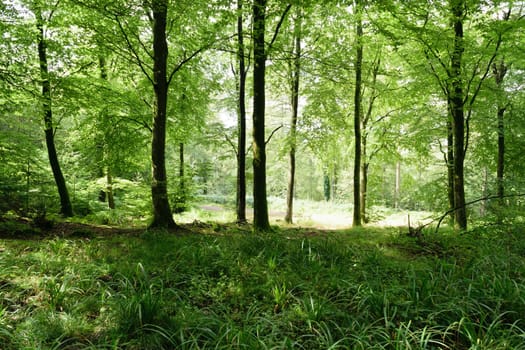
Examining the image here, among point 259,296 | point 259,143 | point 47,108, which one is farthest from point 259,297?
point 47,108

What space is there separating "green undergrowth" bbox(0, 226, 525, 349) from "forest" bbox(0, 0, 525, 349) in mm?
27

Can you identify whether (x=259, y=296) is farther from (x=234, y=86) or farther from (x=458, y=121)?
(x=234, y=86)

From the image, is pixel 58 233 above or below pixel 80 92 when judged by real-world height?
below

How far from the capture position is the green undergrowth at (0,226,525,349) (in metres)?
2.45

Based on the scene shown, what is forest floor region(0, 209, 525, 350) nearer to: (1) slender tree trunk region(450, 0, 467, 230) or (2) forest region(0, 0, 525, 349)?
(2) forest region(0, 0, 525, 349)

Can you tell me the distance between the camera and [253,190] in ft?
25.8

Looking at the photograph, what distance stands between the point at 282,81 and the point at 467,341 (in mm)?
11401

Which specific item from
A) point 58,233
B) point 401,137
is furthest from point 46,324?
point 401,137

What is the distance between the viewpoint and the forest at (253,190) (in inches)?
106

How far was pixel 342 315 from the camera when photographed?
2.76 meters

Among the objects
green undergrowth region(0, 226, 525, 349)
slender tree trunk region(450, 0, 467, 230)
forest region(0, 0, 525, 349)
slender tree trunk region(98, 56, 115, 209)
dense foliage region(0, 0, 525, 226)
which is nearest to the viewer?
green undergrowth region(0, 226, 525, 349)

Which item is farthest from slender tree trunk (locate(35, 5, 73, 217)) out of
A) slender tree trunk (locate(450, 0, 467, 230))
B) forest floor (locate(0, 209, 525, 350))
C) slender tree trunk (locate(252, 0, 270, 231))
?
slender tree trunk (locate(450, 0, 467, 230))

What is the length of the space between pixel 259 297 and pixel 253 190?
14.9 ft

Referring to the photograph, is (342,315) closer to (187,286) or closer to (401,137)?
(187,286)
